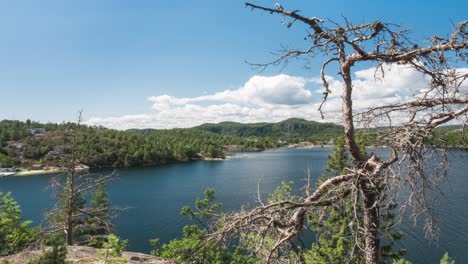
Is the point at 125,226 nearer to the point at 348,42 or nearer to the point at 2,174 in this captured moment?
the point at 348,42

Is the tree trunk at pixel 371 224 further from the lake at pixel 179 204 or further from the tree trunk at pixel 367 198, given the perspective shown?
the lake at pixel 179 204

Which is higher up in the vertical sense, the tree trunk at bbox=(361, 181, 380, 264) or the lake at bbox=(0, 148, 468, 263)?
the tree trunk at bbox=(361, 181, 380, 264)

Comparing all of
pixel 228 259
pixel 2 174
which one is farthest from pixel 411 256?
pixel 2 174

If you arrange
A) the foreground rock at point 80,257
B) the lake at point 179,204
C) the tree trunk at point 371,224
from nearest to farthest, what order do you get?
the tree trunk at point 371,224 < the foreground rock at point 80,257 < the lake at point 179,204

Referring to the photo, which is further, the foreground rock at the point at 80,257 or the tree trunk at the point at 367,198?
the foreground rock at the point at 80,257

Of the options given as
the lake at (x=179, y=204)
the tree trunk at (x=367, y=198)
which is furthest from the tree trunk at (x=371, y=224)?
the lake at (x=179, y=204)

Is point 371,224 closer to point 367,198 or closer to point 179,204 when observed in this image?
point 367,198

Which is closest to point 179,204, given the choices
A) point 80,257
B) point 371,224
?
point 80,257

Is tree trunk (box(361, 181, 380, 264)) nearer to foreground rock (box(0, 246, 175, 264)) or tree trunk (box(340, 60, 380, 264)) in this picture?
tree trunk (box(340, 60, 380, 264))

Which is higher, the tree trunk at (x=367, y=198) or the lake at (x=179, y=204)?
the tree trunk at (x=367, y=198)

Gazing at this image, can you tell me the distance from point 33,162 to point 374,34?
11447 centimetres

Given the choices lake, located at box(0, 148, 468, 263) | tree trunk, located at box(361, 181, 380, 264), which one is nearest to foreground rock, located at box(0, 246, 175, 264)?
lake, located at box(0, 148, 468, 263)

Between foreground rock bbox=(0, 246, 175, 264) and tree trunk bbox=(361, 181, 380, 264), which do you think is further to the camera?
foreground rock bbox=(0, 246, 175, 264)

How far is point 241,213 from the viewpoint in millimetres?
3059
